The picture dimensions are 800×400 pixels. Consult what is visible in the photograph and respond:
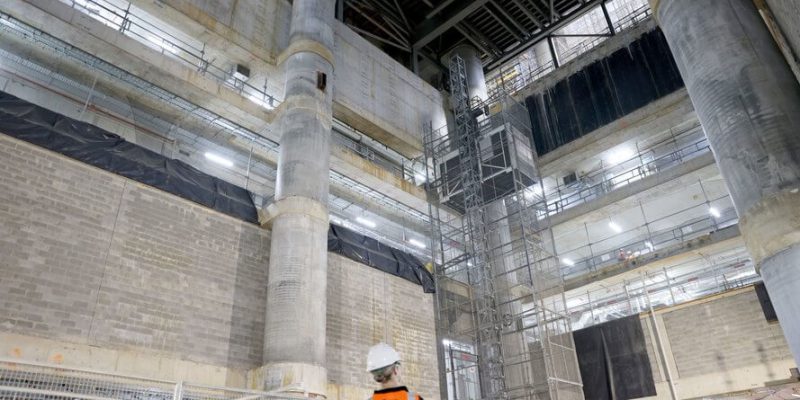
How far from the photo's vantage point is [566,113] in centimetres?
2297

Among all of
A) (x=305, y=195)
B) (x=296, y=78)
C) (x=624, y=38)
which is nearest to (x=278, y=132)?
(x=296, y=78)

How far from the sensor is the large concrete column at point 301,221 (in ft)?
40.0

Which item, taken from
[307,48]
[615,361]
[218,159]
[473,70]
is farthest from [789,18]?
[473,70]

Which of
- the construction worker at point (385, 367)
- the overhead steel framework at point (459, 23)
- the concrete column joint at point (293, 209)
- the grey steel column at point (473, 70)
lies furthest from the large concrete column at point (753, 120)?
the overhead steel framework at point (459, 23)

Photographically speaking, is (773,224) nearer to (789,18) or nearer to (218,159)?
(789,18)

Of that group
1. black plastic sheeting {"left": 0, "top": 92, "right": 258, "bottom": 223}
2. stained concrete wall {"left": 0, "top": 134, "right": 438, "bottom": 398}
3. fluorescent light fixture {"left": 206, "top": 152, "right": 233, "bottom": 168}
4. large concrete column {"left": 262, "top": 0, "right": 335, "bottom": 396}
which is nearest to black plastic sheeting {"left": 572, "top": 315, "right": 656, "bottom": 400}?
stained concrete wall {"left": 0, "top": 134, "right": 438, "bottom": 398}

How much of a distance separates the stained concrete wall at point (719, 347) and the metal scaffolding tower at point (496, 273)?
3.12 meters

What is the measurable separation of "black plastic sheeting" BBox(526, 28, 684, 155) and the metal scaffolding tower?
166cm

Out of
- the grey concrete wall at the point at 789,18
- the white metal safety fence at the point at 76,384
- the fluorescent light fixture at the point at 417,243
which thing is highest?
the fluorescent light fixture at the point at 417,243

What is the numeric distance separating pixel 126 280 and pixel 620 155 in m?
20.6

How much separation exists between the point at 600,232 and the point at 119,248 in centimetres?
2095

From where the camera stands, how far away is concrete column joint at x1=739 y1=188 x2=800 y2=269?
717 centimetres

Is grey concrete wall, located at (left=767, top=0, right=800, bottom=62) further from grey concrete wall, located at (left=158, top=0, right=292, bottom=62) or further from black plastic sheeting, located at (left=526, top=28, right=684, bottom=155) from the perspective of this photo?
grey concrete wall, located at (left=158, top=0, right=292, bottom=62)

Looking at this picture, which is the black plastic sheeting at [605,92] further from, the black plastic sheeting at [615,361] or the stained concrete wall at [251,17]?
the stained concrete wall at [251,17]
